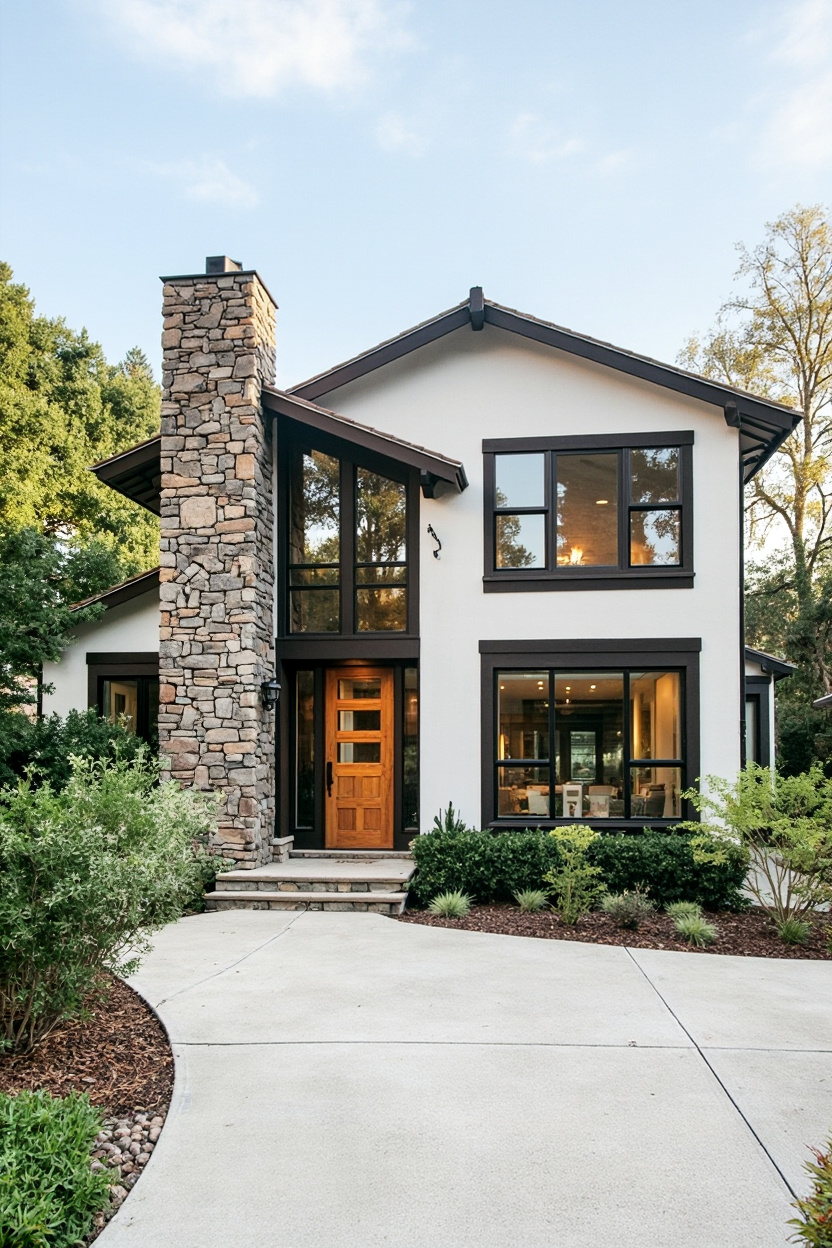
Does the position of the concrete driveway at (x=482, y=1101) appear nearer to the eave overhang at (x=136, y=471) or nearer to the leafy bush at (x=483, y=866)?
the leafy bush at (x=483, y=866)

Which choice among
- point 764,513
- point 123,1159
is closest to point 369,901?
point 123,1159

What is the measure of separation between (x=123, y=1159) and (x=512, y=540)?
27.1 feet

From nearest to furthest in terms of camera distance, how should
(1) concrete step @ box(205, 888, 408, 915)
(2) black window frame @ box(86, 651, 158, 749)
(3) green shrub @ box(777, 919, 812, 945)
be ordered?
(3) green shrub @ box(777, 919, 812, 945), (1) concrete step @ box(205, 888, 408, 915), (2) black window frame @ box(86, 651, 158, 749)

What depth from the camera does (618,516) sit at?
10.6 meters

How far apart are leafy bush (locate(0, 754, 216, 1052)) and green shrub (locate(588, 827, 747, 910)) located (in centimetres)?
561

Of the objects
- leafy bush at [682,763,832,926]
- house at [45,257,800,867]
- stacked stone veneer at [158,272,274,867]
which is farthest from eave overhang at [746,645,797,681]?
stacked stone veneer at [158,272,274,867]

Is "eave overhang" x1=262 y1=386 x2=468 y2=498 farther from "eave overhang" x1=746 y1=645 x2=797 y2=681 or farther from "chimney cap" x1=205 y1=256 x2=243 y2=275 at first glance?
"eave overhang" x1=746 y1=645 x2=797 y2=681

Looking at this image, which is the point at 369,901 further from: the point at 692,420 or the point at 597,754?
the point at 692,420

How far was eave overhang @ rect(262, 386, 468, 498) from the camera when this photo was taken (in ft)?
33.1

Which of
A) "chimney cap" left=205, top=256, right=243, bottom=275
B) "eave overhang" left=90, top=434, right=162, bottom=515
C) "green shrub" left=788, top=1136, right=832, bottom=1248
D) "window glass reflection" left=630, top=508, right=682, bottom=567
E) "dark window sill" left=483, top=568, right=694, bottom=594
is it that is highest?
"chimney cap" left=205, top=256, right=243, bottom=275

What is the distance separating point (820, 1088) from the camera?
4395mm

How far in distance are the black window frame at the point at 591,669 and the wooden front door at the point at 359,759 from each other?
4.39 ft

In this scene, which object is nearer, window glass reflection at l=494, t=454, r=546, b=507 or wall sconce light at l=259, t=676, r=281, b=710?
wall sconce light at l=259, t=676, r=281, b=710

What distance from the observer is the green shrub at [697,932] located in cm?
759
